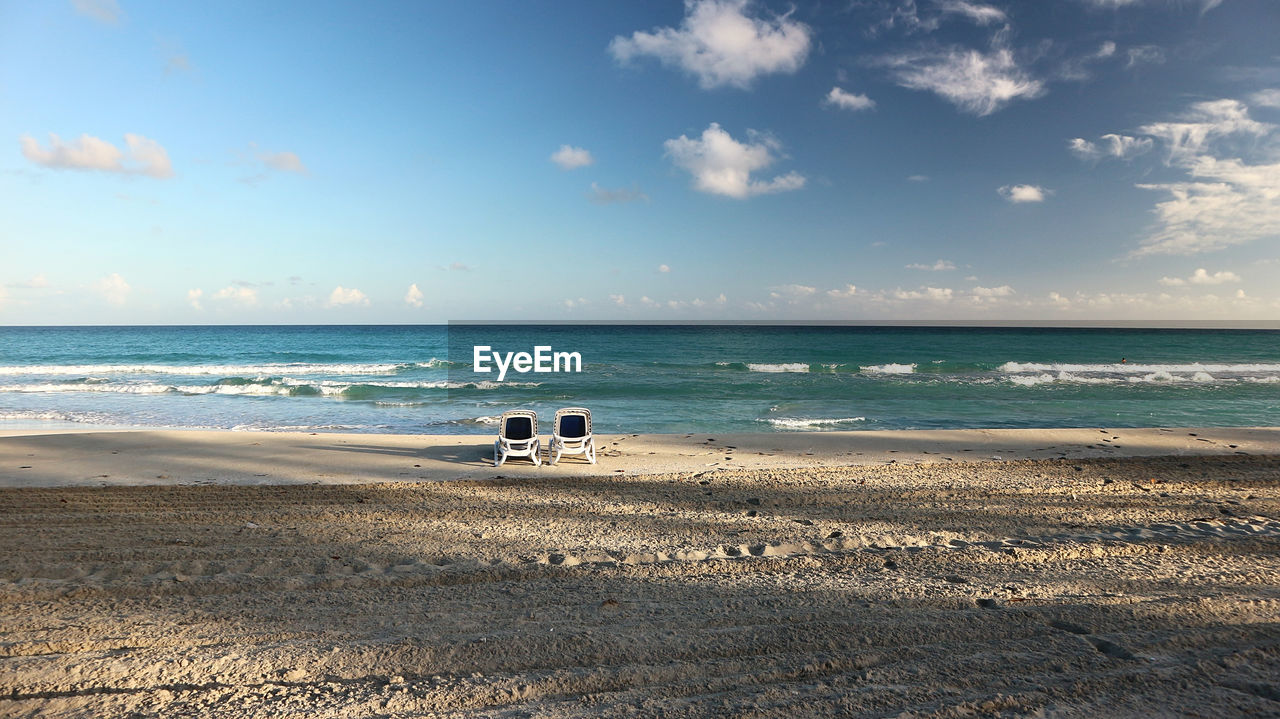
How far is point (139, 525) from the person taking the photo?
635 centimetres

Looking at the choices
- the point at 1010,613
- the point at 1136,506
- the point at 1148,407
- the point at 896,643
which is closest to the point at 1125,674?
the point at 1010,613

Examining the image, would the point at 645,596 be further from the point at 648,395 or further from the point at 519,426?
the point at 648,395

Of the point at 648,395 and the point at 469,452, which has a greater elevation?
the point at 469,452

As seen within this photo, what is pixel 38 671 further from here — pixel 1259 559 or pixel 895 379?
pixel 895 379

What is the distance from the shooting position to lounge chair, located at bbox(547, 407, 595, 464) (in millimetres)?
10547

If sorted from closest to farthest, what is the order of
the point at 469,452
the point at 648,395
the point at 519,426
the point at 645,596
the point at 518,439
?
the point at 645,596, the point at 518,439, the point at 519,426, the point at 469,452, the point at 648,395

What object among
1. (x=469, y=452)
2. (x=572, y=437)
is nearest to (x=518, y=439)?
(x=572, y=437)

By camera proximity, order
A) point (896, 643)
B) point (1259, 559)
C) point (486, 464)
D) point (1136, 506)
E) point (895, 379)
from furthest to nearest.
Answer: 1. point (895, 379)
2. point (486, 464)
3. point (1136, 506)
4. point (1259, 559)
5. point (896, 643)

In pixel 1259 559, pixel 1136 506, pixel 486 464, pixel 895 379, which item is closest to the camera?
pixel 1259 559

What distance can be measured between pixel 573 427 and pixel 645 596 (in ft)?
21.2

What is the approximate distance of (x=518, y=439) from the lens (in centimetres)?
1064

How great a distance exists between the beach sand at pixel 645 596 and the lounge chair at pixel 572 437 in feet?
5.08

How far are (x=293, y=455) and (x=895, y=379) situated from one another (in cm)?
2426

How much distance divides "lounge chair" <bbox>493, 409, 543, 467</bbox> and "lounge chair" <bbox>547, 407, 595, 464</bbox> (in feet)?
0.95
